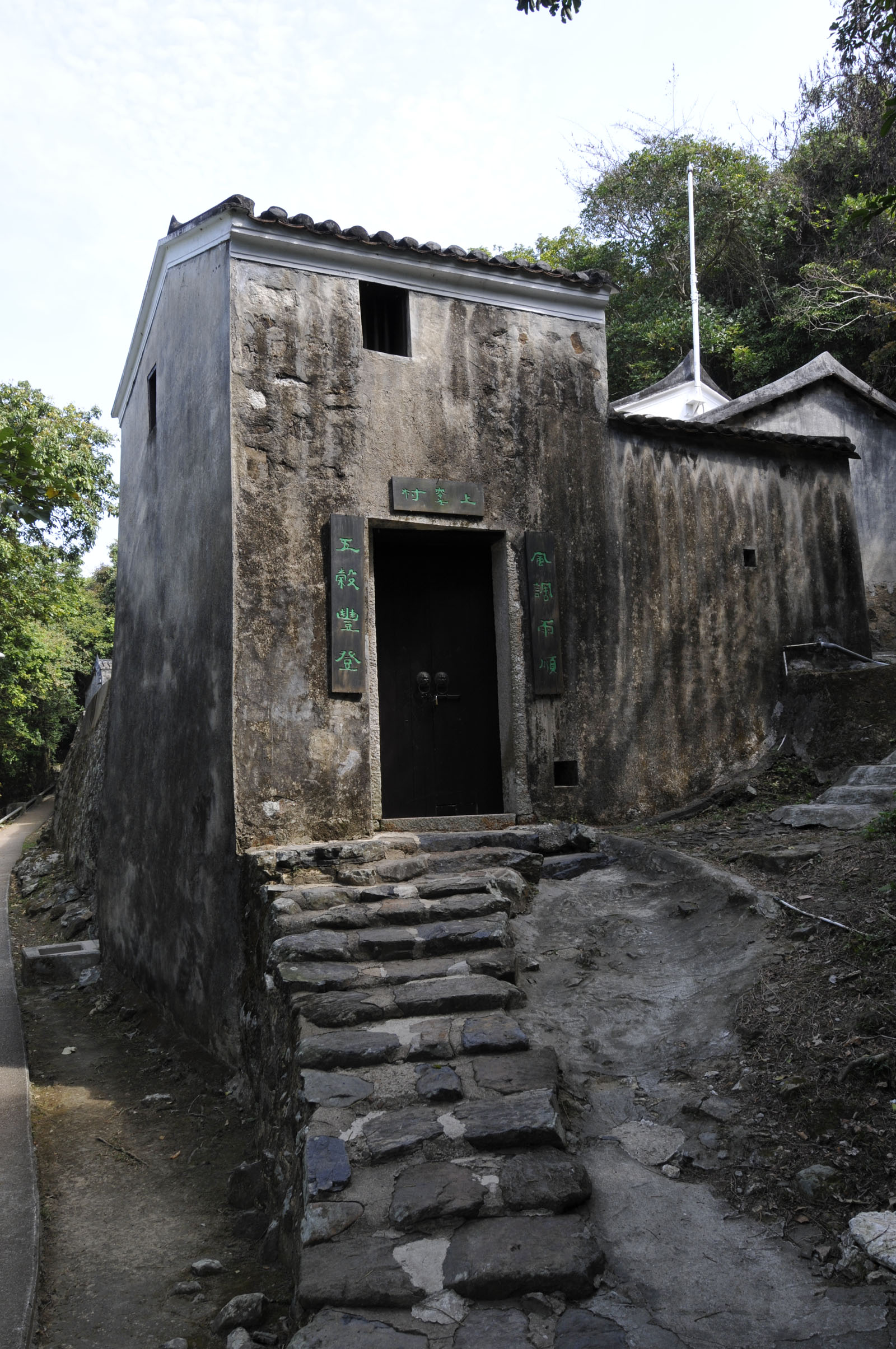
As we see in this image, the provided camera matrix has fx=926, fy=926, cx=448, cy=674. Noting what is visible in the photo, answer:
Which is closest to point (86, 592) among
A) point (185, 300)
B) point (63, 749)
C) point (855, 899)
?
point (63, 749)

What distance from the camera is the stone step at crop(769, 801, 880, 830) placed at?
6.43 m

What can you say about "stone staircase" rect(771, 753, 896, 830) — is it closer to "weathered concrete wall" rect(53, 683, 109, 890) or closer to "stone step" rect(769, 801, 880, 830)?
"stone step" rect(769, 801, 880, 830)

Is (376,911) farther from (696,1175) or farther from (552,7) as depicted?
(552,7)

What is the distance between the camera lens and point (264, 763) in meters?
6.43

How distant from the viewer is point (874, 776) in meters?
7.27

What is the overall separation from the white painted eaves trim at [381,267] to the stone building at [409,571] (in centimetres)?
2

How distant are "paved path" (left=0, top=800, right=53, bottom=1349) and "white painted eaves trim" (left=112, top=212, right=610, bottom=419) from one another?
19.8 ft

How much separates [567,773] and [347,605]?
2312mm

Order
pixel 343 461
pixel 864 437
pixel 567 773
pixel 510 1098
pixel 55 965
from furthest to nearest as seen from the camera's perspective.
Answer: pixel 864 437 → pixel 55 965 → pixel 567 773 → pixel 343 461 → pixel 510 1098

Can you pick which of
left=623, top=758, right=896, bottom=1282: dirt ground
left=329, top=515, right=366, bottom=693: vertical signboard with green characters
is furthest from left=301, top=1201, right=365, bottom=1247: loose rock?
left=329, top=515, right=366, bottom=693: vertical signboard with green characters

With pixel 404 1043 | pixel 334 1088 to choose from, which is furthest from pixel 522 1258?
pixel 404 1043

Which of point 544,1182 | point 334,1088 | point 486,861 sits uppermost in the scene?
point 486,861

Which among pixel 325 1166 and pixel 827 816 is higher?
pixel 827 816

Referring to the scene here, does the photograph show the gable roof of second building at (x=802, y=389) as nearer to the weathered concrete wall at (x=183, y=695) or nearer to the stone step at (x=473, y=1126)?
the weathered concrete wall at (x=183, y=695)
